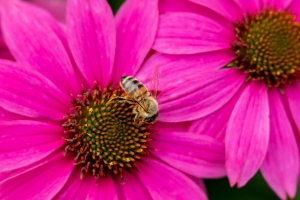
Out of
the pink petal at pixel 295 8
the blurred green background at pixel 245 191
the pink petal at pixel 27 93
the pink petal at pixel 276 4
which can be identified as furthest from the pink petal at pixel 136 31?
the blurred green background at pixel 245 191

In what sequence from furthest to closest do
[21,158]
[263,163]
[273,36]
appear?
[273,36]
[263,163]
[21,158]

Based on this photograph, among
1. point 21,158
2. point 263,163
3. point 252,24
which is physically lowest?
point 263,163

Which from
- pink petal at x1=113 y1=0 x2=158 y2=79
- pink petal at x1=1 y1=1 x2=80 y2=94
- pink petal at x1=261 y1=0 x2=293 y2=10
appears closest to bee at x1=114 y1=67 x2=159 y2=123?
pink petal at x1=113 y1=0 x2=158 y2=79

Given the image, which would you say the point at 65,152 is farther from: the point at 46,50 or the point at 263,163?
the point at 263,163

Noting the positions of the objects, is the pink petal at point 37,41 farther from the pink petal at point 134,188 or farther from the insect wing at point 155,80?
the pink petal at point 134,188

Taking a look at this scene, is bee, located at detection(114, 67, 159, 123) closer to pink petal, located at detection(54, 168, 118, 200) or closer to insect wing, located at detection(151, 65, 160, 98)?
insect wing, located at detection(151, 65, 160, 98)

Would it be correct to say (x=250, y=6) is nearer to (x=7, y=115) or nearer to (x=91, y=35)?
(x=91, y=35)

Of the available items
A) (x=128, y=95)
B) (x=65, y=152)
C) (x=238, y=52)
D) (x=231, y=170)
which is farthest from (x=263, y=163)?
(x=65, y=152)
